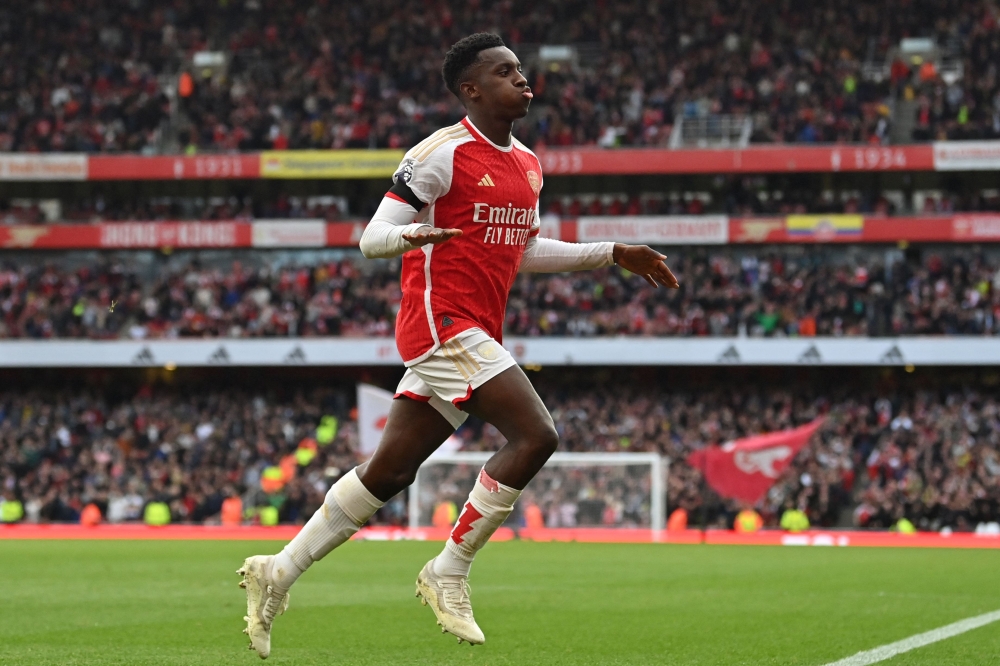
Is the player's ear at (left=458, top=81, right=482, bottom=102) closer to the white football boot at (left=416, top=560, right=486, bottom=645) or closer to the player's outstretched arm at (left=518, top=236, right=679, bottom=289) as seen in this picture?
the player's outstretched arm at (left=518, top=236, right=679, bottom=289)

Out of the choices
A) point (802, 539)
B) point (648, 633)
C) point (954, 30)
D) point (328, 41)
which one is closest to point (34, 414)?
point (328, 41)

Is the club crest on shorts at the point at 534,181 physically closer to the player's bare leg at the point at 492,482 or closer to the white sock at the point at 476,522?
the player's bare leg at the point at 492,482

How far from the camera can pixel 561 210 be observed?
125 ft

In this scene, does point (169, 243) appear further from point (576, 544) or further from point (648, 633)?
point (648, 633)

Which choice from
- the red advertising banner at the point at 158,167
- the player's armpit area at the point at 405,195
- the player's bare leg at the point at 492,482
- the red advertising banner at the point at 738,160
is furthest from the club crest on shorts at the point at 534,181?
the red advertising banner at the point at 158,167

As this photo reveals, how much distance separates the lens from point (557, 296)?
36.0 m

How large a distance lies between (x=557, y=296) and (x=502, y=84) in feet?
98.9

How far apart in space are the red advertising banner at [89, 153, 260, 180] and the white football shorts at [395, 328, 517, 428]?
32777 mm

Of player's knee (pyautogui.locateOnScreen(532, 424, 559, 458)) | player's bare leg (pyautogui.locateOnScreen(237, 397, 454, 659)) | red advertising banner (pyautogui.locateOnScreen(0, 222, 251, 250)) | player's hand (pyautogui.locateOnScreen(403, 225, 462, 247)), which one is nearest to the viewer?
player's hand (pyautogui.locateOnScreen(403, 225, 462, 247))

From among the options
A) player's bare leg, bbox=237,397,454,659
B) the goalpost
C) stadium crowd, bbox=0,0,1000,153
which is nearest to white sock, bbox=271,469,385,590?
player's bare leg, bbox=237,397,454,659

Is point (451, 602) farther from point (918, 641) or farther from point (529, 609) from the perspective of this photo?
point (529, 609)

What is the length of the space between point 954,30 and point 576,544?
20.9 metres

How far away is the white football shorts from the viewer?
18.4 feet

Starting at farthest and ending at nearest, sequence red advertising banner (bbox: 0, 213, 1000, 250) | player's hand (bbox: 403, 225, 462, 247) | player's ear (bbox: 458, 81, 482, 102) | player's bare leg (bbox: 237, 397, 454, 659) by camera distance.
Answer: red advertising banner (bbox: 0, 213, 1000, 250)
player's ear (bbox: 458, 81, 482, 102)
player's bare leg (bbox: 237, 397, 454, 659)
player's hand (bbox: 403, 225, 462, 247)
